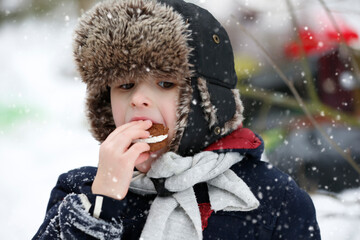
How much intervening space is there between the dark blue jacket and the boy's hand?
47 mm

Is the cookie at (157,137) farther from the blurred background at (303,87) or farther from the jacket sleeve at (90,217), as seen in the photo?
the blurred background at (303,87)

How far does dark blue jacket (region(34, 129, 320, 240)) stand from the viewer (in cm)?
128

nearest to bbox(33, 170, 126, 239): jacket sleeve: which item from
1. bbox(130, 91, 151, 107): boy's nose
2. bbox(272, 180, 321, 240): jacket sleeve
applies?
bbox(130, 91, 151, 107): boy's nose

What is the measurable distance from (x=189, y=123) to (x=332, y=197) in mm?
1279

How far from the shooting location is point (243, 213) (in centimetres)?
139

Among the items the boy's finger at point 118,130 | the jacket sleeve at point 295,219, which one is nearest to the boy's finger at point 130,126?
the boy's finger at point 118,130

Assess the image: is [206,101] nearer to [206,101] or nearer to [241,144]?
[206,101]

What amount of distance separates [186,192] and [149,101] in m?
0.33

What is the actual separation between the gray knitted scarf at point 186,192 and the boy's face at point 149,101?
0.09 m

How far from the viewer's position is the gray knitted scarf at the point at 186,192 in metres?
1.29

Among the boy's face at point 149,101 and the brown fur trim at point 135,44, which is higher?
the brown fur trim at point 135,44

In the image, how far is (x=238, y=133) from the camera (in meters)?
1.51

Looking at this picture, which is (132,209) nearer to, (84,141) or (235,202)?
(235,202)

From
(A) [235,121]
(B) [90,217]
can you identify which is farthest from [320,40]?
(B) [90,217]
